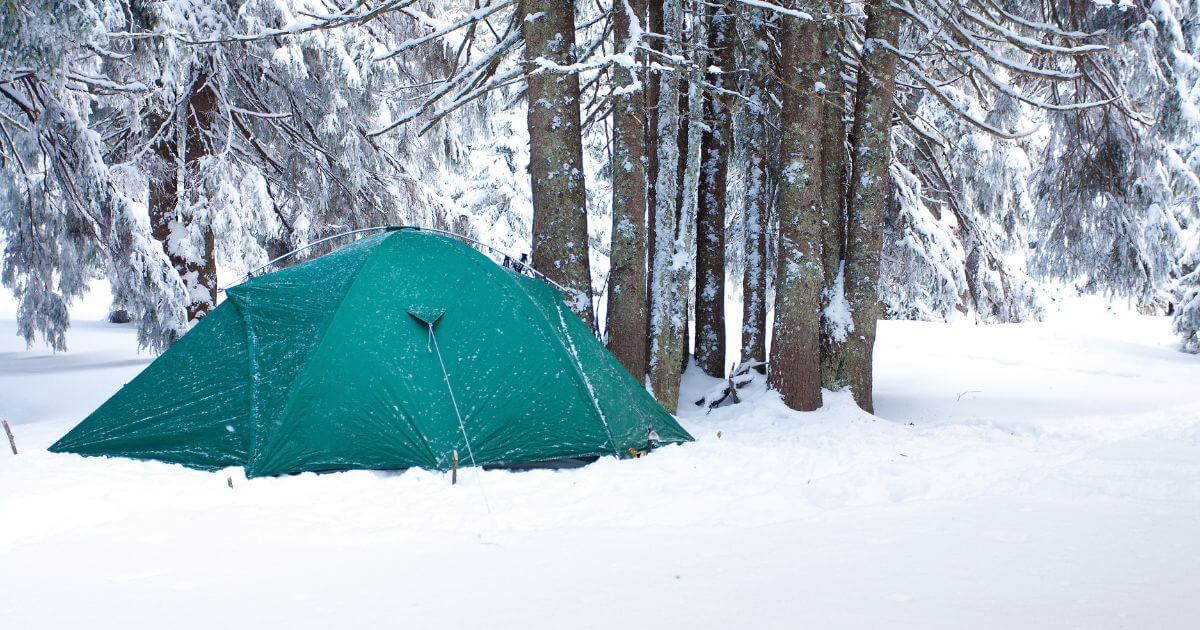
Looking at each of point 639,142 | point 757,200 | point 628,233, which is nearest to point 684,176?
point 639,142

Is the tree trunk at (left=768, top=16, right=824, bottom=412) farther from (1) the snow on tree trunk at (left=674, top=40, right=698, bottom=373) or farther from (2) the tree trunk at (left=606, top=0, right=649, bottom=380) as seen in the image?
(2) the tree trunk at (left=606, top=0, right=649, bottom=380)

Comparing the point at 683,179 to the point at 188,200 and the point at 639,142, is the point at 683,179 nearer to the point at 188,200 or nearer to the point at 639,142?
the point at 639,142

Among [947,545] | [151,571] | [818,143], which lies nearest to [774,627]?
[947,545]

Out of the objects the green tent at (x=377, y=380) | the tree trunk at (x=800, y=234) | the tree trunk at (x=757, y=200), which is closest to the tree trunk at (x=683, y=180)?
the tree trunk at (x=757, y=200)

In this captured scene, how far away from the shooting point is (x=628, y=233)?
702 centimetres

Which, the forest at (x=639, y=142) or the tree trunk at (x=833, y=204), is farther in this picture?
the tree trunk at (x=833, y=204)

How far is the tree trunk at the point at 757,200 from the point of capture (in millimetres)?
8578

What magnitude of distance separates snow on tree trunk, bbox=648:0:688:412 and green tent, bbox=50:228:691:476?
1.57m

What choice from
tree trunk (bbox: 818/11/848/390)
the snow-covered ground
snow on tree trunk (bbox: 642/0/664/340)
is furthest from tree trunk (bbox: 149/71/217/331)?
tree trunk (bbox: 818/11/848/390)

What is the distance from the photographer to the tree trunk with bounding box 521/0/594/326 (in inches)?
269

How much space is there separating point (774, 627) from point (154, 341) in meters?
7.84

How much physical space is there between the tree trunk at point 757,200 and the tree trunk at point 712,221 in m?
0.25

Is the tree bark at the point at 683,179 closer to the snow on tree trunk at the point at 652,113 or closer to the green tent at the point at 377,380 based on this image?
the snow on tree trunk at the point at 652,113

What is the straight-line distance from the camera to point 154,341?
346 inches
